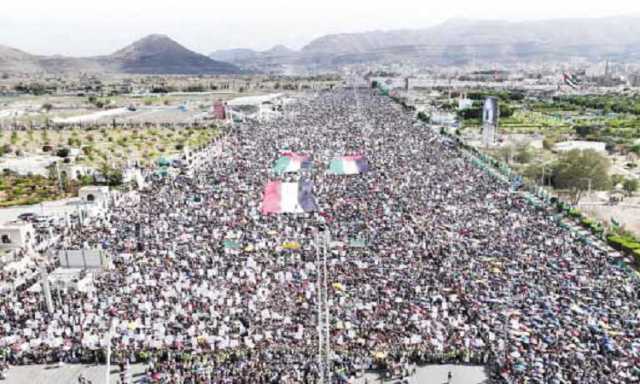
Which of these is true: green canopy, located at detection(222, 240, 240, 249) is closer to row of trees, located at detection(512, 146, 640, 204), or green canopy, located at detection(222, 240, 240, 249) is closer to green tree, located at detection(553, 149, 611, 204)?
row of trees, located at detection(512, 146, 640, 204)

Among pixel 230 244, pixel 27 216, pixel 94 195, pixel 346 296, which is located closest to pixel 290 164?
pixel 94 195

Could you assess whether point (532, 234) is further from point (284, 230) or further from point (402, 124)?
point (402, 124)

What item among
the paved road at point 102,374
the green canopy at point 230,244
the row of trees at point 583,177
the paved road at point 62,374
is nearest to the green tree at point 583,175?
the row of trees at point 583,177

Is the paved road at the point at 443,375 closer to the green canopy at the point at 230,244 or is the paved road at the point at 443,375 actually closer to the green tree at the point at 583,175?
the green canopy at the point at 230,244

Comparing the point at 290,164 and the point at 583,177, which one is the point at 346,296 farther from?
the point at 583,177

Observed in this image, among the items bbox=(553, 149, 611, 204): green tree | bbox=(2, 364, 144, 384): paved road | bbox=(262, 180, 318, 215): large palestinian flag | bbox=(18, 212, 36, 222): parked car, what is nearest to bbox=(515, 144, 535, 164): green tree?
bbox=(553, 149, 611, 204): green tree

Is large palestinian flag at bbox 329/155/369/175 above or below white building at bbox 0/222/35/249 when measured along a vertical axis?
above
